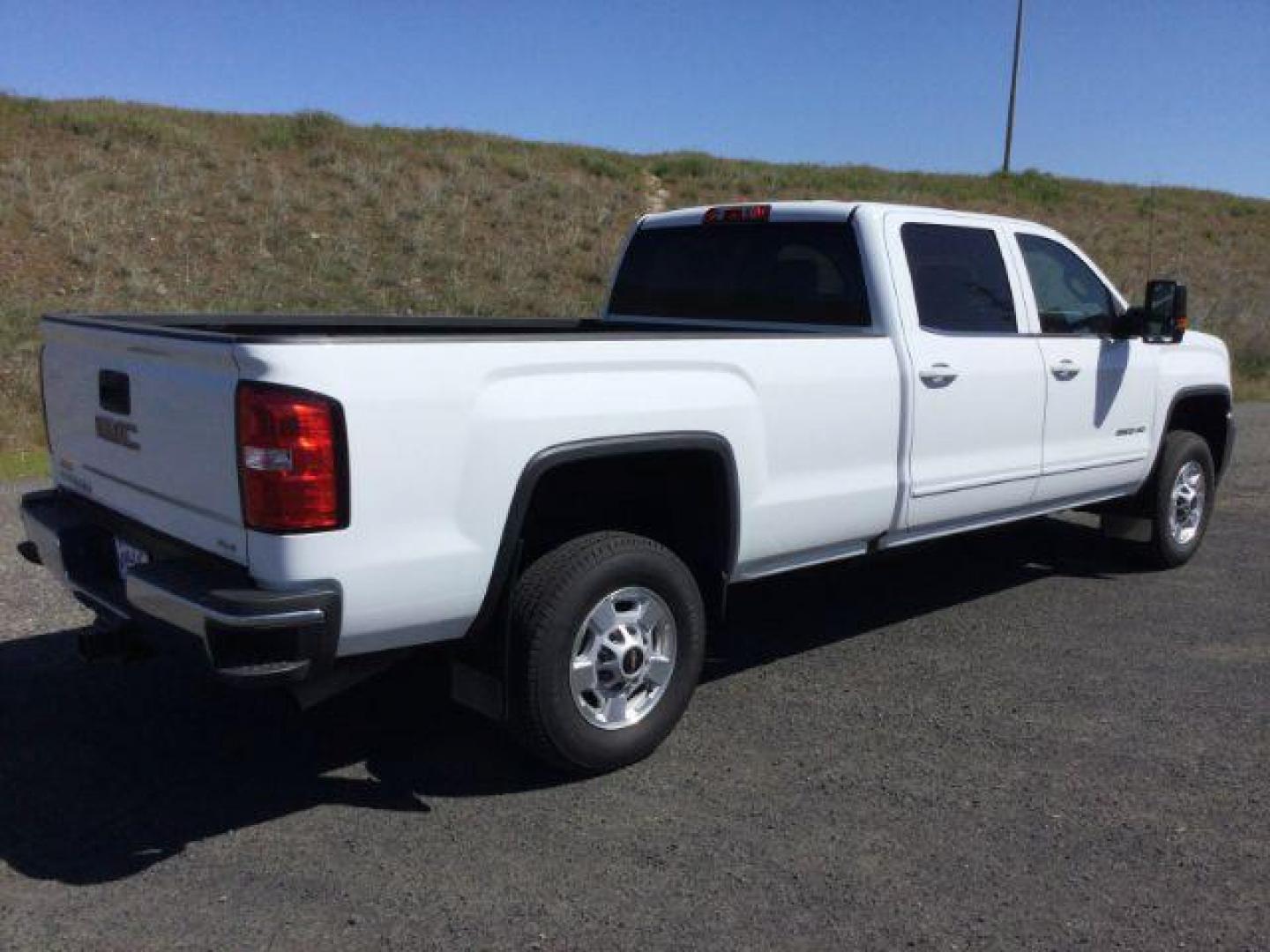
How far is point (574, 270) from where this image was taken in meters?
22.6

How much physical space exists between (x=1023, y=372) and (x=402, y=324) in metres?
2.84

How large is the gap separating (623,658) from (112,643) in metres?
1.68

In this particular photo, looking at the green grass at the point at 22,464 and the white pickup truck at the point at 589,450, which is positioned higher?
the white pickup truck at the point at 589,450

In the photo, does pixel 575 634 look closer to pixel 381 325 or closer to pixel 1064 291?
pixel 381 325

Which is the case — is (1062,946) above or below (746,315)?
below

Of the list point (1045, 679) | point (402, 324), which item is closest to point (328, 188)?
point (402, 324)

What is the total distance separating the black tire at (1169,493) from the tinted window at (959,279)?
5.92ft

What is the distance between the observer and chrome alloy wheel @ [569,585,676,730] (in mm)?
4090

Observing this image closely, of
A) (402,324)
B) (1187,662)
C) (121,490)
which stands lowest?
(1187,662)

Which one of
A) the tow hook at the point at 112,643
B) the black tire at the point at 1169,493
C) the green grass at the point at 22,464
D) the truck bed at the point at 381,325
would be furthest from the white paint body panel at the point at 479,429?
the green grass at the point at 22,464

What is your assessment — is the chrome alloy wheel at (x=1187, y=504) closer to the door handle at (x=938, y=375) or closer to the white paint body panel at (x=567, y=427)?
the white paint body panel at (x=567, y=427)

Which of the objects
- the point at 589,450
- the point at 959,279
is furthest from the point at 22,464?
the point at 959,279

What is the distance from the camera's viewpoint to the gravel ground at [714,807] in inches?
130

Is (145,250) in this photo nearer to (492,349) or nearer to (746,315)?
(746,315)
